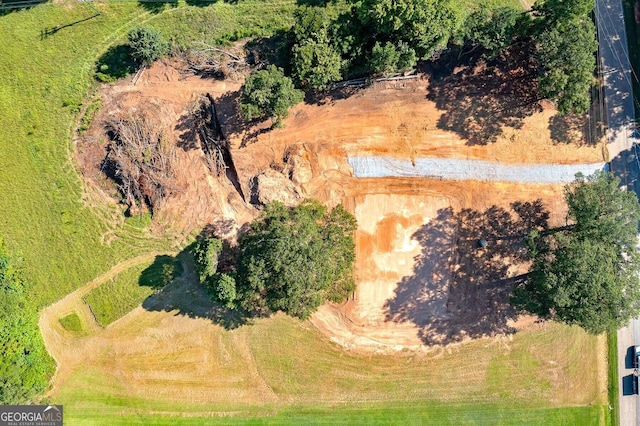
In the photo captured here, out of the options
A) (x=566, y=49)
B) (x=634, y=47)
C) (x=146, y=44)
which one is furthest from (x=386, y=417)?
(x=634, y=47)

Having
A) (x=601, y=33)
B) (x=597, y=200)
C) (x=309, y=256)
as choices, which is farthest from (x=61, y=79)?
(x=601, y=33)

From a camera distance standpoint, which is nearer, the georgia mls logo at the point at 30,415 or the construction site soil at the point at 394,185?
the georgia mls logo at the point at 30,415

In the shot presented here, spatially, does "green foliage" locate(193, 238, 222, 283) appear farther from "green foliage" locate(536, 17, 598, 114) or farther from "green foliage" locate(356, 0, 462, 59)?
"green foliage" locate(536, 17, 598, 114)

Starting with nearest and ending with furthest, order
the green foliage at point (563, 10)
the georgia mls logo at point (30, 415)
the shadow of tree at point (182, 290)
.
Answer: the green foliage at point (563, 10) → the georgia mls logo at point (30, 415) → the shadow of tree at point (182, 290)

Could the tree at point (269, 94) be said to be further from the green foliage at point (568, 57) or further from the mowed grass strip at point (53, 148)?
the green foliage at point (568, 57)

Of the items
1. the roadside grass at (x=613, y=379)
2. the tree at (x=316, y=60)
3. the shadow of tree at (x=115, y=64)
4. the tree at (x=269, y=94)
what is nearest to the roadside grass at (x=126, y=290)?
the tree at (x=269, y=94)

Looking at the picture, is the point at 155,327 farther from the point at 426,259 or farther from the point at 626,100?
the point at 626,100
